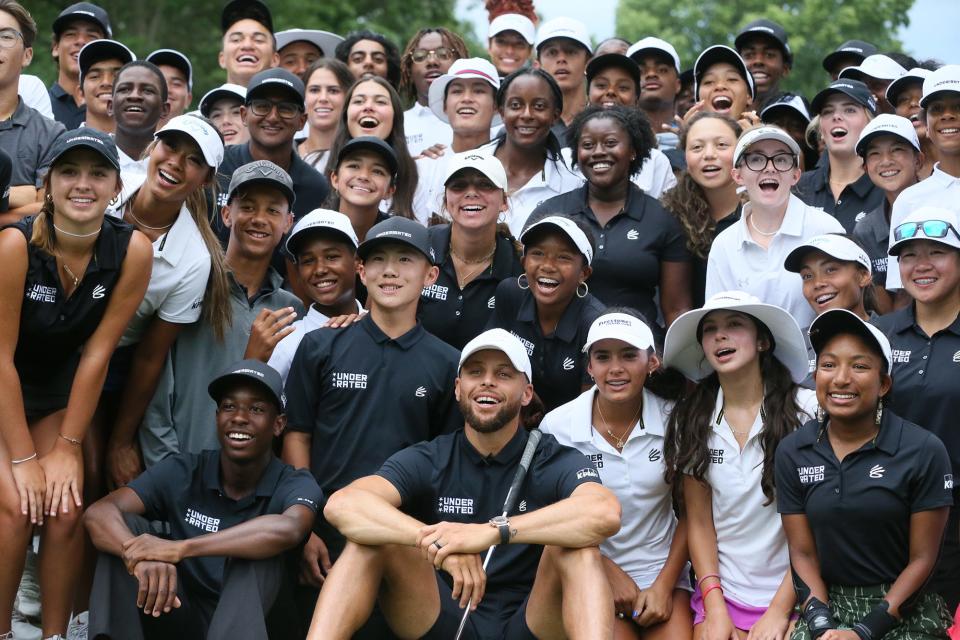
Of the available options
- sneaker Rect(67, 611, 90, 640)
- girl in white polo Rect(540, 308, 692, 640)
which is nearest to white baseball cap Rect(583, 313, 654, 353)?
girl in white polo Rect(540, 308, 692, 640)

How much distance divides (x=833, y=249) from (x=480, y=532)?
281 centimetres

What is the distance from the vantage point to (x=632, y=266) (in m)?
8.84

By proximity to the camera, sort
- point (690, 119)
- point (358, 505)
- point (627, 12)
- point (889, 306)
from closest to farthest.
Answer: point (358, 505), point (889, 306), point (690, 119), point (627, 12)

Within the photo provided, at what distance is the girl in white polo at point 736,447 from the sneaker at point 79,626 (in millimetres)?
3499

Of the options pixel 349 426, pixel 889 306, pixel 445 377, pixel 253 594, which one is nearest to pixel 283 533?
pixel 253 594

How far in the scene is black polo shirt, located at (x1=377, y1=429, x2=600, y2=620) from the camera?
746 cm

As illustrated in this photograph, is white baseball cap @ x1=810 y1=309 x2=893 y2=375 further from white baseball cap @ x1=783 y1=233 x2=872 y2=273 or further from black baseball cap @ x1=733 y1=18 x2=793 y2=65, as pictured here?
black baseball cap @ x1=733 y1=18 x2=793 y2=65

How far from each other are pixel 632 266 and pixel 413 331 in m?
1.60

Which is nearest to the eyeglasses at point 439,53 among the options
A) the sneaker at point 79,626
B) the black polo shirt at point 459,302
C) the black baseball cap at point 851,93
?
the black baseball cap at point 851,93

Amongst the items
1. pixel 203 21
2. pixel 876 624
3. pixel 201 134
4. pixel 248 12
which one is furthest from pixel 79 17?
pixel 203 21

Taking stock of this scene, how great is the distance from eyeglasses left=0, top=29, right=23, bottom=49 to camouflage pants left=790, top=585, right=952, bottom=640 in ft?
20.5

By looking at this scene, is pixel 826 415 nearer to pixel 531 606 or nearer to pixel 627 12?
pixel 531 606

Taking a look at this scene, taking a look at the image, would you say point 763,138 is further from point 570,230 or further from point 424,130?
point 424,130

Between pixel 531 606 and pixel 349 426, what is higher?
pixel 349 426
